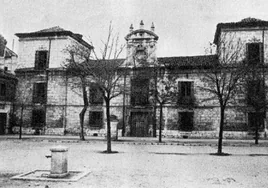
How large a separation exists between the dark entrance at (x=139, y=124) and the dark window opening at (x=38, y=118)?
8.84 metres

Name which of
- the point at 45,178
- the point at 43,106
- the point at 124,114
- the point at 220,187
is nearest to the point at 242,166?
the point at 220,187

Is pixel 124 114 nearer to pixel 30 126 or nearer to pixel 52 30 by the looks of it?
pixel 30 126

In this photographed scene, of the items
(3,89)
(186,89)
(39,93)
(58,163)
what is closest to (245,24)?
(186,89)

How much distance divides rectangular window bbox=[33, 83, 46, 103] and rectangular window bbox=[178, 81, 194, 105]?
43.1ft

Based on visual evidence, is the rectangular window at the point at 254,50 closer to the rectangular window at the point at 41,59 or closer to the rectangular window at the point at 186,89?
the rectangular window at the point at 186,89

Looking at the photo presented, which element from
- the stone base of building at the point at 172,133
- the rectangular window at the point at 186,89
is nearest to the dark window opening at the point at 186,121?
the stone base of building at the point at 172,133

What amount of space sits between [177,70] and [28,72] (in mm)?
14818

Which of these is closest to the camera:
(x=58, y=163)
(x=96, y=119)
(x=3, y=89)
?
(x=58, y=163)

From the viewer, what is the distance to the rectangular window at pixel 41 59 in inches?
1165

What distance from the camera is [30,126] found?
94.5 ft

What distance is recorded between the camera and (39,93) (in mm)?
29312

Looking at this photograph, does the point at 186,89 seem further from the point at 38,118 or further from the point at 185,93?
the point at 38,118

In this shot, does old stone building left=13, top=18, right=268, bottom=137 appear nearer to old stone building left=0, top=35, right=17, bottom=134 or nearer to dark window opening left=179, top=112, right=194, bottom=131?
dark window opening left=179, top=112, right=194, bottom=131

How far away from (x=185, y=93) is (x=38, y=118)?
14.4 metres
